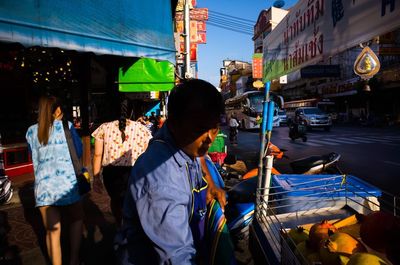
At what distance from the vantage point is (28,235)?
13.4ft

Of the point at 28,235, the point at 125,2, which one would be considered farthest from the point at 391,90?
the point at 28,235

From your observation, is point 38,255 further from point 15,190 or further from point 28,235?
point 15,190

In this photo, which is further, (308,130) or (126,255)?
(308,130)

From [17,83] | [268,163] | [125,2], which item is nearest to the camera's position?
[268,163]

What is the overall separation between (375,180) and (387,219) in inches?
260

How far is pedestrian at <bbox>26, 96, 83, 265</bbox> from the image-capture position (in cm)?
275

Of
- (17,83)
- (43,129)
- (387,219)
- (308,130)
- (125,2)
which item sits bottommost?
(308,130)

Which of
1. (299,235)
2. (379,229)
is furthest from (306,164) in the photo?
(379,229)

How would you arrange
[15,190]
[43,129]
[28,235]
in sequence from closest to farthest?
[43,129]
[28,235]
[15,190]

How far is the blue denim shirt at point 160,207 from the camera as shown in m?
1.02

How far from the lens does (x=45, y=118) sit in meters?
2.75

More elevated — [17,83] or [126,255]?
[17,83]

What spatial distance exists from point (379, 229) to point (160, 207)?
0.90 meters

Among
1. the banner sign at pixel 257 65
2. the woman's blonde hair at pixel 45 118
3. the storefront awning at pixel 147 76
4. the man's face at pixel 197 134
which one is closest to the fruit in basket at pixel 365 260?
the man's face at pixel 197 134
